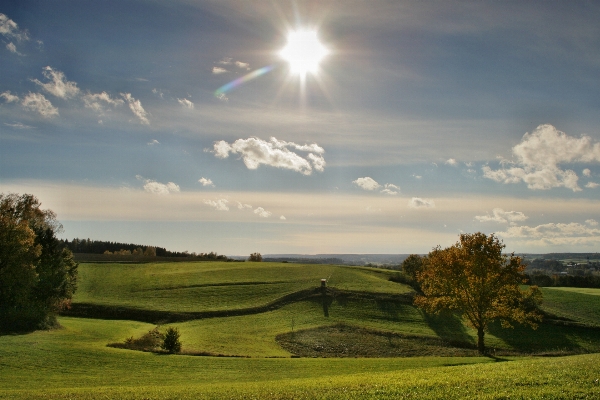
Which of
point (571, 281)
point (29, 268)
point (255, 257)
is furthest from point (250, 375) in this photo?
point (255, 257)

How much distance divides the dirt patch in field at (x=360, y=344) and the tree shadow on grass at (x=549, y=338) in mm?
7532

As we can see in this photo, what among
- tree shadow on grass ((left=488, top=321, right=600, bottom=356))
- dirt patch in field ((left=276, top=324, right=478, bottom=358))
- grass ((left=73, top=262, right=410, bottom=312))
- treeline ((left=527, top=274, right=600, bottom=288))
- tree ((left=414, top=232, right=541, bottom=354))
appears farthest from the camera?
treeline ((left=527, top=274, right=600, bottom=288))

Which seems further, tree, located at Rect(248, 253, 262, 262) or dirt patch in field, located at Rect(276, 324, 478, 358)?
tree, located at Rect(248, 253, 262, 262)

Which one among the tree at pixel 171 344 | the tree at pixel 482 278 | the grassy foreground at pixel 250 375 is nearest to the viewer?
the grassy foreground at pixel 250 375

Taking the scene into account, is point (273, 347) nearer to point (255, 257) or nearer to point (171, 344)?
point (171, 344)

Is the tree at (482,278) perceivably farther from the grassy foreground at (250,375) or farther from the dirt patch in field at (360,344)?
the grassy foreground at (250,375)

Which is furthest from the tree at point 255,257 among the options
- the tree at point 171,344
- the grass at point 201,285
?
the tree at point 171,344

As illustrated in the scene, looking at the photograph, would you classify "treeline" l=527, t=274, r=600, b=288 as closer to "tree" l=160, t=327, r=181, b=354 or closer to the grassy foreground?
the grassy foreground

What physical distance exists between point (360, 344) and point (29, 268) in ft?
135

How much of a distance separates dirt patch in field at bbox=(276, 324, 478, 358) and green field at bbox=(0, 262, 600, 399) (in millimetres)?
554

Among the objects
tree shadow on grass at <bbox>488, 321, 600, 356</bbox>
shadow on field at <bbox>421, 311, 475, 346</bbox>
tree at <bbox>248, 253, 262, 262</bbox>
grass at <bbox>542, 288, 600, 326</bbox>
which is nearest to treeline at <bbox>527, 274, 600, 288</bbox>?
grass at <bbox>542, 288, 600, 326</bbox>

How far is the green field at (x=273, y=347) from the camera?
17.3m

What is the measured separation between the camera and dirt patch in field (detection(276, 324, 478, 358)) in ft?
152

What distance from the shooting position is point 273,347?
46.4 metres
